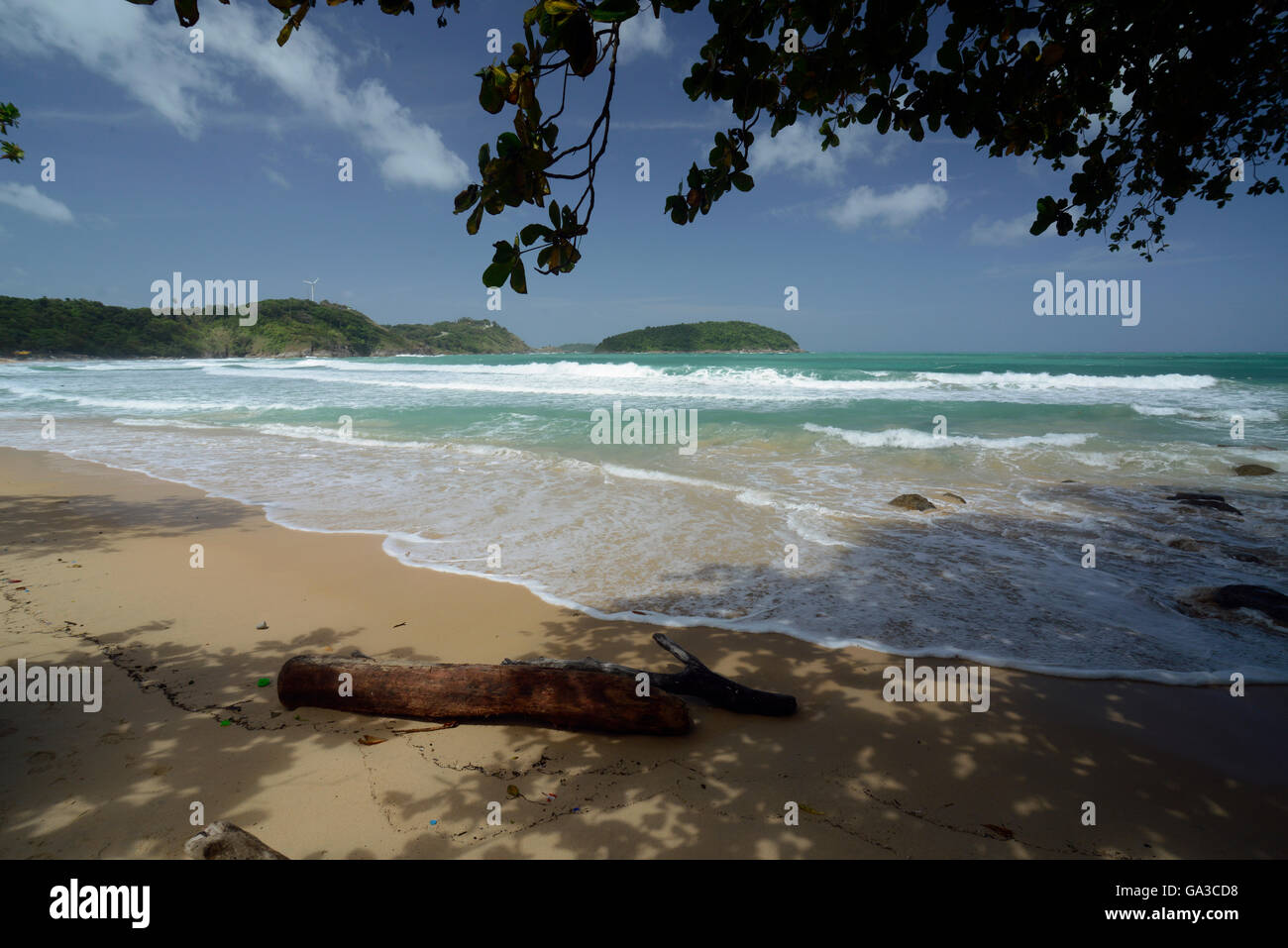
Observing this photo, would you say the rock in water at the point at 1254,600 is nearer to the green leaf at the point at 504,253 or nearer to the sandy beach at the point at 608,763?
the sandy beach at the point at 608,763

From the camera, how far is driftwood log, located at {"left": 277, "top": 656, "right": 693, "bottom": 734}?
3.09 meters

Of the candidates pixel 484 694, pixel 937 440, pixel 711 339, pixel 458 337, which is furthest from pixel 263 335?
pixel 484 694

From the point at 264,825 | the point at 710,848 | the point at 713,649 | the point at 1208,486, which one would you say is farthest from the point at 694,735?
the point at 1208,486

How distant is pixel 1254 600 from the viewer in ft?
15.7

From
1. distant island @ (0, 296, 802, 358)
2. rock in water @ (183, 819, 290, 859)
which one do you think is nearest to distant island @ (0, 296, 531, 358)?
distant island @ (0, 296, 802, 358)

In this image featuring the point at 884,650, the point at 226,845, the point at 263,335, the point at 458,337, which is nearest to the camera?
the point at 226,845

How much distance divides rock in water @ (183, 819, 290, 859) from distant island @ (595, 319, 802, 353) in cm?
10710

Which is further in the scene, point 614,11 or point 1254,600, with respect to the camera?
point 1254,600

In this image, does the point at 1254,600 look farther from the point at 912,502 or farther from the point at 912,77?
the point at 912,77

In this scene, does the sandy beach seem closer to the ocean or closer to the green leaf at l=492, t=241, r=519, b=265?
the ocean

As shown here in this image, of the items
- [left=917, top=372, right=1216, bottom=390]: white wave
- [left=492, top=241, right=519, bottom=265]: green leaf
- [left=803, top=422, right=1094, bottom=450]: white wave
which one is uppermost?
[left=917, top=372, right=1216, bottom=390]: white wave

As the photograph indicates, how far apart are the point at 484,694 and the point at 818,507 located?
6221mm

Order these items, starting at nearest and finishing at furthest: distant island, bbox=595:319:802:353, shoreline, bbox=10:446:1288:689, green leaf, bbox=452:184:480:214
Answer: green leaf, bbox=452:184:480:214, shoreline, bbox=10:446:1288:689, distant island, bbox=595:319:802:353
